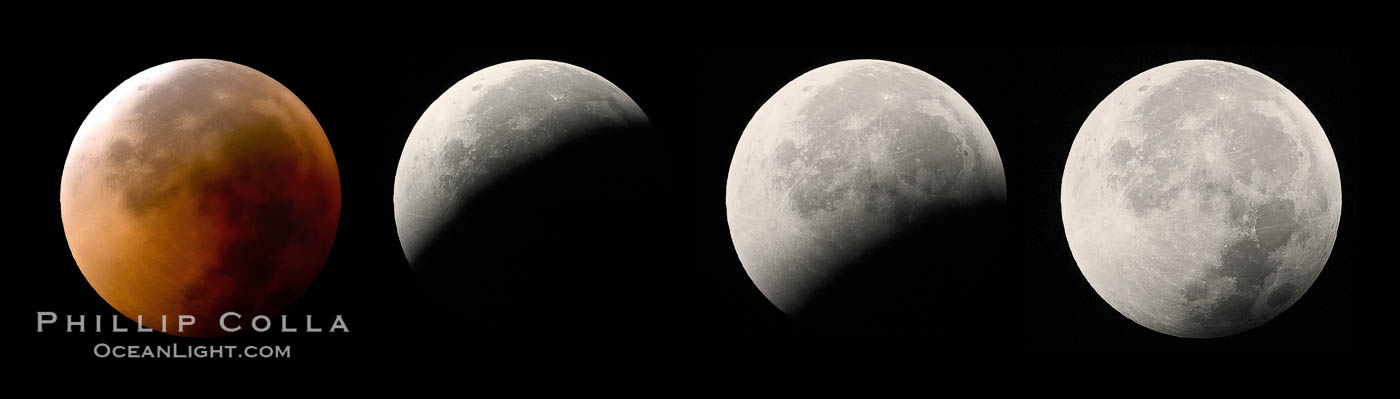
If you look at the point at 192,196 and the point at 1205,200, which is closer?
the point at 1205,200

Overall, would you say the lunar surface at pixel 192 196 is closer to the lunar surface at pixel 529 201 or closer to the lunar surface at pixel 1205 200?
the lunar surface at pixel 529 201

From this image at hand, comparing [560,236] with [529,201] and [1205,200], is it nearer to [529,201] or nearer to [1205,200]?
[529,201]

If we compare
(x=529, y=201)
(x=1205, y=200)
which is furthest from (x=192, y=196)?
(x=1205, y=200)

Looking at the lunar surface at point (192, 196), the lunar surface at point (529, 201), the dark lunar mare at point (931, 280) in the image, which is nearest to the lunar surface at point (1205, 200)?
the dark lunar mare at point (931, 280)

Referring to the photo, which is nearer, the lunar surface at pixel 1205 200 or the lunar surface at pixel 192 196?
the lunar surface at pixel 1205 200

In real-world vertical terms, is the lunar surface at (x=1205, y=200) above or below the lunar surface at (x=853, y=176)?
below

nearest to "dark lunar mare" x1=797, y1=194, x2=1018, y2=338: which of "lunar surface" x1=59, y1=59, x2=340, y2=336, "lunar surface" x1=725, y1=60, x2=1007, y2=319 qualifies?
"lunar surface" x1=725, y1=60, x2=1007, y2=319

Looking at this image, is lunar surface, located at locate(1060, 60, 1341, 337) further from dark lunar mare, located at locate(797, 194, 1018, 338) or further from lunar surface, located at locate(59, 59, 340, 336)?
lunar surface, located at locate(59, 59, 340, 336)
